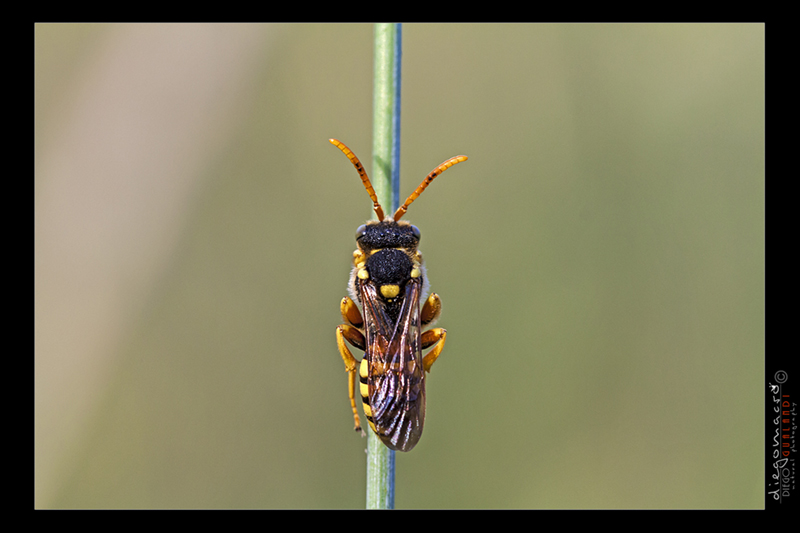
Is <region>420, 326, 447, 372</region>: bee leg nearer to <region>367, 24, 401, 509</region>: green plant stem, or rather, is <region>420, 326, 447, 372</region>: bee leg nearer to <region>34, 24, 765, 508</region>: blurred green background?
<region>367, 24, 401, 509</region>: green plant stem

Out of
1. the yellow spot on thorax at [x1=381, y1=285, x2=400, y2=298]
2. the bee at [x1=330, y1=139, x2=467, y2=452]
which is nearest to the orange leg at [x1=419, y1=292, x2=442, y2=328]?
the bee at [x1=330, y1=139, x2=467, y2=452]

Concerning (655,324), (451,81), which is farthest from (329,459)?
(451,81)

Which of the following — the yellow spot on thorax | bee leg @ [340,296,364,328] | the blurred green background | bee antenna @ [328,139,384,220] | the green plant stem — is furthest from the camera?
the blurred green background

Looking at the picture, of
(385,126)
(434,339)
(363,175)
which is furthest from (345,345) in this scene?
(385,126)

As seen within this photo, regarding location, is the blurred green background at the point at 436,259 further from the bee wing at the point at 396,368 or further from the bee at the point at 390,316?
the bee wing at the point at 396,368

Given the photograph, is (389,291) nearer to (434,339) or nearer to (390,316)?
(390,316)

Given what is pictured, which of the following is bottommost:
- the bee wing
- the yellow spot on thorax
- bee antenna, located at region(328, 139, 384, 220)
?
the bee wing
